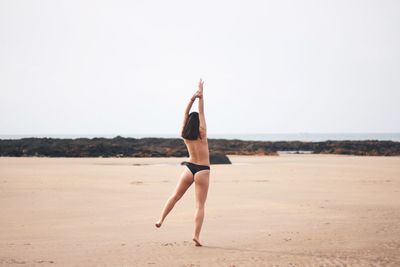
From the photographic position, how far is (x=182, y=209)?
11.2m

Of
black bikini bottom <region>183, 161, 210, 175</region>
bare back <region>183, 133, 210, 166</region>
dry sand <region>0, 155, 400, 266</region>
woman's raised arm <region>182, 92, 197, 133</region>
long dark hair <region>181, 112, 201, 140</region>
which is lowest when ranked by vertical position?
dry sand <region>0, 155, 400, 266</region>

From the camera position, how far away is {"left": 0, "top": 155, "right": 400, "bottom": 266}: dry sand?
649 centimetres

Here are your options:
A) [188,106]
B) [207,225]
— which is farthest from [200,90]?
[207,225]

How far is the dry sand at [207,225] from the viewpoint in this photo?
256 inches

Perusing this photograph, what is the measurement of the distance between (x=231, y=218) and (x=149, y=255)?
11.9 feet

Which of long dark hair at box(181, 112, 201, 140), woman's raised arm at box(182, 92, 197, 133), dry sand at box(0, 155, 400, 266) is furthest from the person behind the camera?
woman's raised arm at box(182, 92, 197, 133)

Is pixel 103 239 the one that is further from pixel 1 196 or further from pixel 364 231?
pixel 1 196

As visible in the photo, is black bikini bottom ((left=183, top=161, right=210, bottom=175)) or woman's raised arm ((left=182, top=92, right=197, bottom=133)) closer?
black bikini bottom ((left=183, top=161, right=210, bottom=175))

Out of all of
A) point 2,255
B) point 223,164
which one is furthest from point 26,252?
point 223,164

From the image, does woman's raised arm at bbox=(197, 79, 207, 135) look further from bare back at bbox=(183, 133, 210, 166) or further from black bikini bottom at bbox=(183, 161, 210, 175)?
black bikini bottom at bbox=(183, 161, 210, 175)

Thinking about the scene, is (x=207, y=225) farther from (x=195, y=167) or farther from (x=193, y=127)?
(x=193, y=127)

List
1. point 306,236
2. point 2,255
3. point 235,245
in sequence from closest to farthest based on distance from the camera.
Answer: point 2,255 → point 235,245 → point 306,236

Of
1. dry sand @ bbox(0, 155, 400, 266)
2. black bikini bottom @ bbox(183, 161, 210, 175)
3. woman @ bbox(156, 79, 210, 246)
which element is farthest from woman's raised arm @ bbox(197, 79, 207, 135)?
dry sand @ bbox(0, 155, 400, 266)

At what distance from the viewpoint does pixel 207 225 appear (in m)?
9.18
